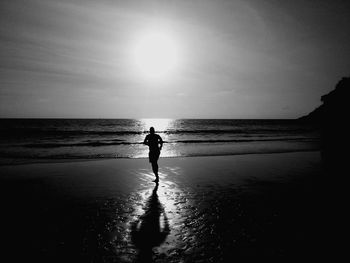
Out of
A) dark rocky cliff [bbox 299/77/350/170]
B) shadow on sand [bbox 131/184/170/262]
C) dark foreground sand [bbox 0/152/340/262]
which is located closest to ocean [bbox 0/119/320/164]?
dark rocky cliff [bbox 299/77/350/170]

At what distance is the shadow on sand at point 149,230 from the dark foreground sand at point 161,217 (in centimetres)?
2

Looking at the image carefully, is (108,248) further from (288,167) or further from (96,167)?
(288,167)

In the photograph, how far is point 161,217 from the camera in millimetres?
6164

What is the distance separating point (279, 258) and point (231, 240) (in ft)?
3.38

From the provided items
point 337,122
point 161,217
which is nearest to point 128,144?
point 337,122

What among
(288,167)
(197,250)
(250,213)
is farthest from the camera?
(288,167)

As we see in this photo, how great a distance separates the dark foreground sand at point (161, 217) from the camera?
4434 millimetres

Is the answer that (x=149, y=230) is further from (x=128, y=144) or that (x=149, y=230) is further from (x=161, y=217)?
(x=128, y=144)

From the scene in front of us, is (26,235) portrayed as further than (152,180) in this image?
No

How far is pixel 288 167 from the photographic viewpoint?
538 inches

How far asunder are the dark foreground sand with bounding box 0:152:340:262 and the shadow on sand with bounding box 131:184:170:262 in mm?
23

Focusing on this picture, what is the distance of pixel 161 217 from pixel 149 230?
850 millimetres

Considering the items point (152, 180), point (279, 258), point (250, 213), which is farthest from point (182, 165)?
point (279, 258)

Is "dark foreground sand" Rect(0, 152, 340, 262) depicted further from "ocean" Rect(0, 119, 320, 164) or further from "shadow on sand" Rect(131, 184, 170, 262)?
"ocean" Rect(0, 119, 320, 164)
